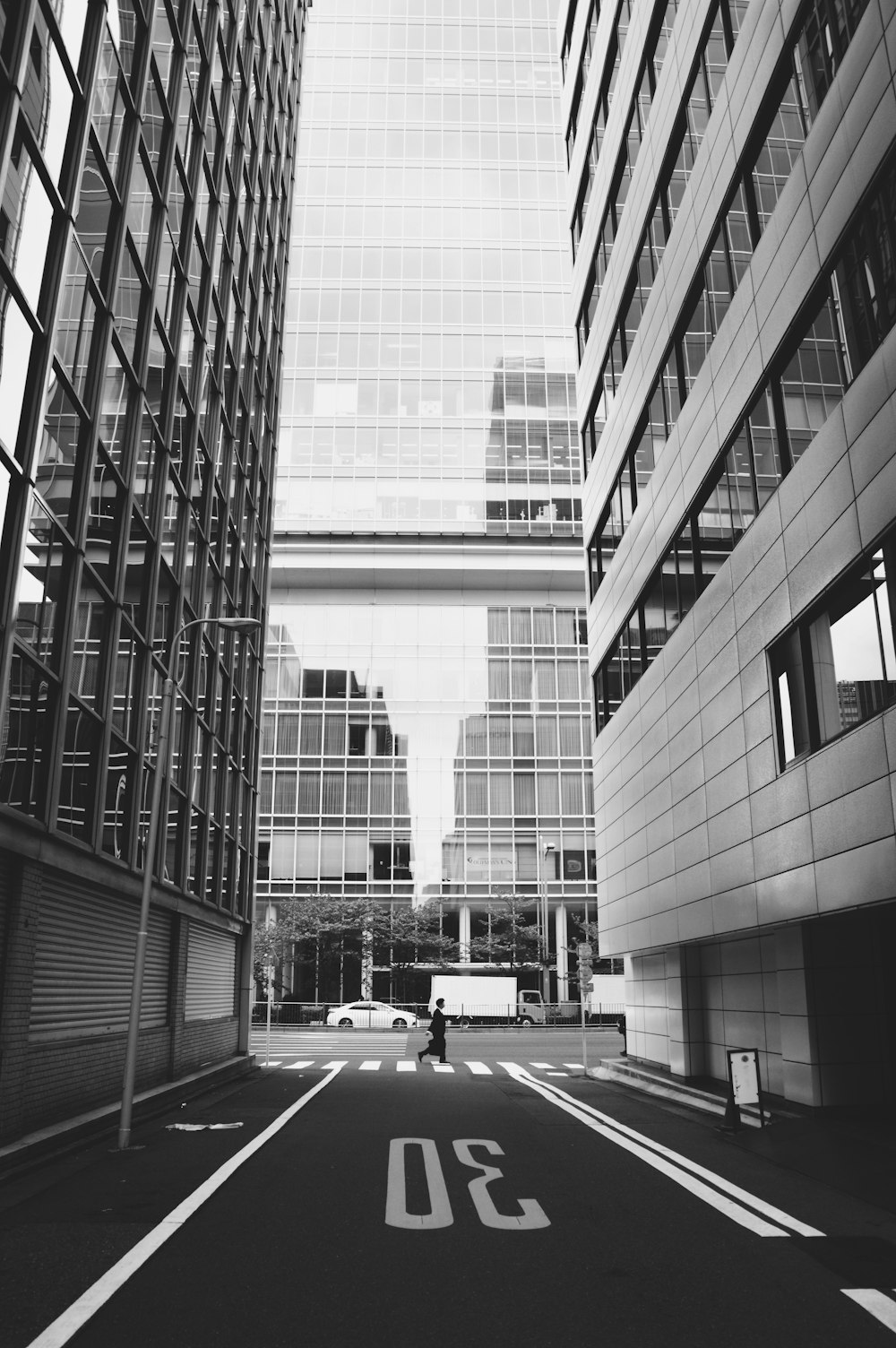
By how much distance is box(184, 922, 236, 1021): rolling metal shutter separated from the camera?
956 inches

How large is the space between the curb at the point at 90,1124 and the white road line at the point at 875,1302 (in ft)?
28.0

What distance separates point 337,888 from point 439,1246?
6695cm

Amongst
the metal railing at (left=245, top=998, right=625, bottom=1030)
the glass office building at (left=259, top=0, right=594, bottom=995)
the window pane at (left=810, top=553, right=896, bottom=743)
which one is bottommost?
the metal railing at (left=245, top=998, right=625, bottom=1030)

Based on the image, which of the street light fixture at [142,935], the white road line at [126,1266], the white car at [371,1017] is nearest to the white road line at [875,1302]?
the white road line at [126,1266]

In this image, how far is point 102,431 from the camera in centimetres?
A: 1656

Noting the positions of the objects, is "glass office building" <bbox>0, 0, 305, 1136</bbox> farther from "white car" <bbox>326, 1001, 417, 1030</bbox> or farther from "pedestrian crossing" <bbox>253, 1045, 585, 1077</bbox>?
"white car" <bbox>326, 1001, 417, 1030</bbox>

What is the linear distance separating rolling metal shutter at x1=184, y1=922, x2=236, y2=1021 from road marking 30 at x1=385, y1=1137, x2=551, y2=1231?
39.9 ft

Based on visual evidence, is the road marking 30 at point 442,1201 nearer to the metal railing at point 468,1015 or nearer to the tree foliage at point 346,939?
the metal railing at point 468,1015

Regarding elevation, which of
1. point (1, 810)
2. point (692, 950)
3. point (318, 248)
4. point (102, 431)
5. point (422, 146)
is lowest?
point (692, 950)

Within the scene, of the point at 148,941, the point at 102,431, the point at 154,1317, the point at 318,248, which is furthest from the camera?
the point at 318,248

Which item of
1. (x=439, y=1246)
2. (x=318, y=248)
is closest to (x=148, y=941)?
(x=439, y=1246)

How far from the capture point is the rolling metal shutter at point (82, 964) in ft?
47.1

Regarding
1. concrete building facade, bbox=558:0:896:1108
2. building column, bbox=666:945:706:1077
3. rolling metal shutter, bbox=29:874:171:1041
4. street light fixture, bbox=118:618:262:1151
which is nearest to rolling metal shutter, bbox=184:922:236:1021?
rolling metal shutter, bbox=29:874:171:1041

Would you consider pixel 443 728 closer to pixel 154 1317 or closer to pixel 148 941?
pixel 148 941
